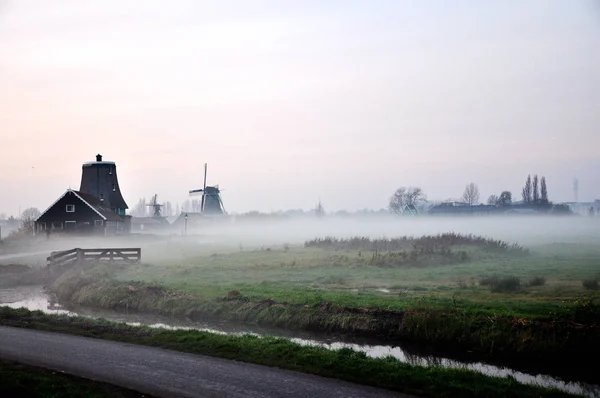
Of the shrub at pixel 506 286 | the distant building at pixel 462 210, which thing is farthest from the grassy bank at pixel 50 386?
the distant building at pixel 462 210

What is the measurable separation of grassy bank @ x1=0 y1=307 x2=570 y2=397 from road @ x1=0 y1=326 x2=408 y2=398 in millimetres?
580

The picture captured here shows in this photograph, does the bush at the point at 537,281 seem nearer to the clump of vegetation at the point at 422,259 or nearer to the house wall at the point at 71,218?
the clump of vegetation at the point at 422,259

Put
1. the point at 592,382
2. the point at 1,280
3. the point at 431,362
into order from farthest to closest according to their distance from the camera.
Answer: the point at 1,280, the point at 431,362, the point at 592,382

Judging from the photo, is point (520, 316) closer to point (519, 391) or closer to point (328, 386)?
point (519, 391)

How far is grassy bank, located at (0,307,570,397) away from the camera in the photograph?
36.2ft

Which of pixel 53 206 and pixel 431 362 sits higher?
pixel 53 206

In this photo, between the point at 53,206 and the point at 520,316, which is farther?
the point at 53,206

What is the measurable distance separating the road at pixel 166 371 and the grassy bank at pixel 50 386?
38cm

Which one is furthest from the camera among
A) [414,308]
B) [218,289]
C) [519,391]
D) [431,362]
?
[218,289]

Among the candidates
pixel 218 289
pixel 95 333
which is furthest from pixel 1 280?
pixel 95 333

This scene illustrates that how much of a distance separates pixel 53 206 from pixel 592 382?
67.7 meters

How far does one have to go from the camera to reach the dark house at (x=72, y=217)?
216 ft

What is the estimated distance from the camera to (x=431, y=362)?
15.0m

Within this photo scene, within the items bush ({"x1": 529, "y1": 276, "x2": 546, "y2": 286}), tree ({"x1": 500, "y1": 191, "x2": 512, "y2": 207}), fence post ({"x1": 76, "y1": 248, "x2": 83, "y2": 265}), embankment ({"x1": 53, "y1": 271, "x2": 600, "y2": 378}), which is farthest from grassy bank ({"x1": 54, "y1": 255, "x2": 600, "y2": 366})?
tree ({"x1": 500, "y1": 191, "x2": 512, "y2": 207})
